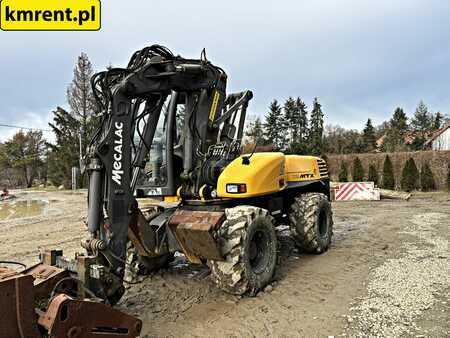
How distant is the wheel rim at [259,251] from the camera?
4.85 meters

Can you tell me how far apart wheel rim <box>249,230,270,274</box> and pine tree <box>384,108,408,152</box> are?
45091 mm

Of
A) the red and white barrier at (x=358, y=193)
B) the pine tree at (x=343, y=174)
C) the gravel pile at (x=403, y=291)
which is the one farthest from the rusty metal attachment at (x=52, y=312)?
the pine tree at (x=343, y=174)

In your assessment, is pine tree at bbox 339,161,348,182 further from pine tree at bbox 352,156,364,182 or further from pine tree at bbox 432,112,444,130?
pine tree at bbox 432,112,444,130

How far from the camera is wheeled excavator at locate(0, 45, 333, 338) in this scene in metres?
2.97

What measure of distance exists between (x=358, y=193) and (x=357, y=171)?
8363 millimetres

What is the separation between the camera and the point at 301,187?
705 centimetres

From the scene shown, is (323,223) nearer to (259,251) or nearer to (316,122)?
(259,251)

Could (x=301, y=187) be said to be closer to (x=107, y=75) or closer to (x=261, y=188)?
(x=261, y=188)

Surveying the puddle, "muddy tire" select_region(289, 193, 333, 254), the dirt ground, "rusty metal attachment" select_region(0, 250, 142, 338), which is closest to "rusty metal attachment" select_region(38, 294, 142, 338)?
"rusty metal attachment" select_region(0, 250, 142, 338)

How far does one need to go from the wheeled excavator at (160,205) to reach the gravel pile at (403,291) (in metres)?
1.25

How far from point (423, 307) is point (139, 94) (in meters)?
3.88

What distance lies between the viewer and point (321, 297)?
4605 mm

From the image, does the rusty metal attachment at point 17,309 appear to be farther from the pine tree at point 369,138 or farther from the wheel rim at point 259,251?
the pine tree at point 369,138

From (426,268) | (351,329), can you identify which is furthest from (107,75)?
(426,268)
